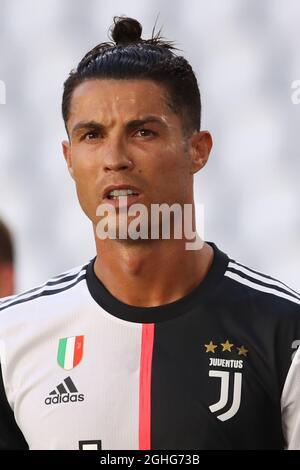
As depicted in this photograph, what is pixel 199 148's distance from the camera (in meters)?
2.09

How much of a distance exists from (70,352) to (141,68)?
66 cm

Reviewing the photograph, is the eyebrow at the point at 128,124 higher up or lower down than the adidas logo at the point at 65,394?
higher up

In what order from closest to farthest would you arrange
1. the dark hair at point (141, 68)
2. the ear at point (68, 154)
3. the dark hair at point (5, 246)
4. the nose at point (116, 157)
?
the nose at point (116, 157) < the dark hair at point (141, 68) < the ear at point (68, 154) < the dark hair at point (5, 246)

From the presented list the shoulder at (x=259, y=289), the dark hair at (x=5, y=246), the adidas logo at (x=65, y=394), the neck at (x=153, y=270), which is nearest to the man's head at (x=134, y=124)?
the neck at (x=153, y=270)

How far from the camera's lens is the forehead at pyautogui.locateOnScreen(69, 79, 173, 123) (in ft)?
6.22

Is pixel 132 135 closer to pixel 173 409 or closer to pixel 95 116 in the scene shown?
pixel 95 116

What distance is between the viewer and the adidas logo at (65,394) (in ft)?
6.37

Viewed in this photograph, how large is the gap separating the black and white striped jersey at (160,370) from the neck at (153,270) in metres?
0.03

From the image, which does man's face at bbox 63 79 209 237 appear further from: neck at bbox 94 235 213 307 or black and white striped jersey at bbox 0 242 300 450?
black and white striped jersey at bbox 0 242 300 450

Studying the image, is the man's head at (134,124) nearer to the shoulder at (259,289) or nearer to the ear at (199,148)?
the ear at (199,148)

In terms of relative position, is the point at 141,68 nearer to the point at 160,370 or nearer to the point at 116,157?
the point at 116,157

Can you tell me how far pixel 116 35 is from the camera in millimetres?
2123

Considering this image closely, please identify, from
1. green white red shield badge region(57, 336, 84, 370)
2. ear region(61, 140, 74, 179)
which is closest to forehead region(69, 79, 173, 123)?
ear region(61, 140, 74, 179)
